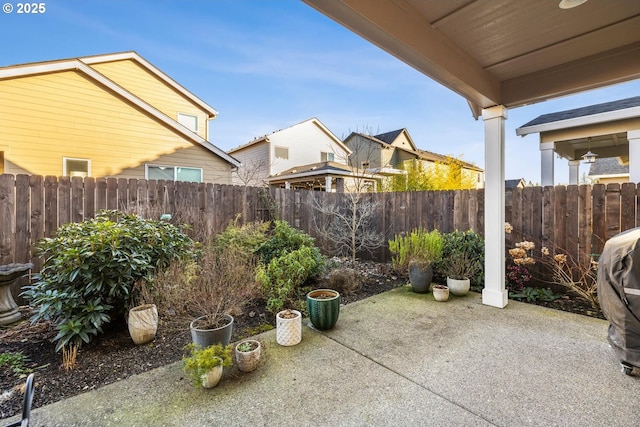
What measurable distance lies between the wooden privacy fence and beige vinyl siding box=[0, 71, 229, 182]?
13.3 feet

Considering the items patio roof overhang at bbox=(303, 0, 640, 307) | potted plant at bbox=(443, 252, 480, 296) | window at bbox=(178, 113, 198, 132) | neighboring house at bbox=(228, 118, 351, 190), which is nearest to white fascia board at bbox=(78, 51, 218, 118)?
A: window at bbox=(178, 113, 198, 132)

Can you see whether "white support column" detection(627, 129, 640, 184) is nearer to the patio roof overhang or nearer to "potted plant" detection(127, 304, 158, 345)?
the patio roof overhang

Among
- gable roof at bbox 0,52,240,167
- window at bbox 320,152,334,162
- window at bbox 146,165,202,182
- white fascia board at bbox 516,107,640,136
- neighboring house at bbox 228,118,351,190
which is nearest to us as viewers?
white fascia board at bbox 516,107,640,136

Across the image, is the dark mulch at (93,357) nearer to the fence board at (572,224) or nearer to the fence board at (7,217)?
the fence board at (572,224)

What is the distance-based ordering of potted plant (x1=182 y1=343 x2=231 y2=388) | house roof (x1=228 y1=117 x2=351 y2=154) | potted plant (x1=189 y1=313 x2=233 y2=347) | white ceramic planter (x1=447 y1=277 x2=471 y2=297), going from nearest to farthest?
1. potted plant (x1=182 y1=343 x2=231 y2=388)
2. potted plant (x1=189 y1=313 x2=233 y2=347)
3. white ceramic planter (x1=447 y1=277 x2=471 y2=297)
4. house roof (x1=228 y1=117 x2=351 y2=154)

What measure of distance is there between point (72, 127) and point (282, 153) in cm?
1010

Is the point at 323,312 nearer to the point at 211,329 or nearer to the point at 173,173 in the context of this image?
the point at 211,329

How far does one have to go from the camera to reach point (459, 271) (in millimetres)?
4402

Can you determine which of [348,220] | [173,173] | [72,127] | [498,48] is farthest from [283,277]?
[72,127]

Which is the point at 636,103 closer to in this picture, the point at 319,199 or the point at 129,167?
the point at 319,199

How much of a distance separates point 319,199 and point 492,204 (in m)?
3.99

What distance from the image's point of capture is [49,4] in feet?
19.5

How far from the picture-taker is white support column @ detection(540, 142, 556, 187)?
7.32 meters

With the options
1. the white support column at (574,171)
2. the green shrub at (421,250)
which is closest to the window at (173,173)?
the green shrub at (421,250)
